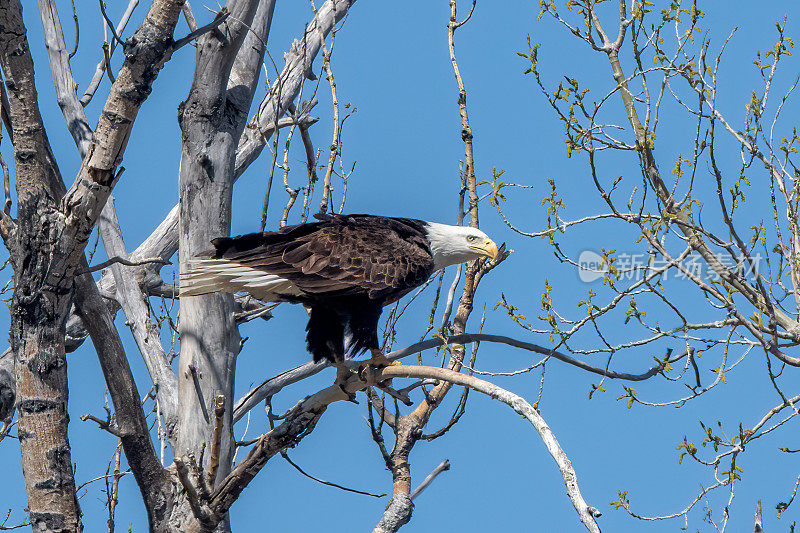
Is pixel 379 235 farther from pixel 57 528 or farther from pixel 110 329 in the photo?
pixel 57 528

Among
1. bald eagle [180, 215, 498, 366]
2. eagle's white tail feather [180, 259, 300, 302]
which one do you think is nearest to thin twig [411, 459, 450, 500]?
bald eagle [180, 215, 498, 366]

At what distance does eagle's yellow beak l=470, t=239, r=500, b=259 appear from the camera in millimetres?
4875

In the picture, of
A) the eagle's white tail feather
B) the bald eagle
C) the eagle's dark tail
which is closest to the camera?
the eagle's white tail feather

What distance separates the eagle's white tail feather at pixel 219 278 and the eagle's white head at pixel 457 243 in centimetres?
124

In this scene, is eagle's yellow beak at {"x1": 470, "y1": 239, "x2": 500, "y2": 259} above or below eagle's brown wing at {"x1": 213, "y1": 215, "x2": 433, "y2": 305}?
above

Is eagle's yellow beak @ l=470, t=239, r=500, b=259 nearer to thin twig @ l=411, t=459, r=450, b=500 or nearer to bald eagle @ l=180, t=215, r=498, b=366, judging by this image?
bald eagle @ l=180, t=215, r=498, b=366

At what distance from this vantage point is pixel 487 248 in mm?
4902

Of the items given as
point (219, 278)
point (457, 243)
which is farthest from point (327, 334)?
point (457, 243)

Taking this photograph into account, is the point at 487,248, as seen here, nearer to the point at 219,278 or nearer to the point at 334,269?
the point at 334,269

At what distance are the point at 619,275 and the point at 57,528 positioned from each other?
316 centimetres

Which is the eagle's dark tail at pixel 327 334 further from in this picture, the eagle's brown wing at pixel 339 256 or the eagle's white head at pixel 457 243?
the eagle's white head at pixel 457 243

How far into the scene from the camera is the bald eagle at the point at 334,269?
159 inches

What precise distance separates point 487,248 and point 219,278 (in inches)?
67.0

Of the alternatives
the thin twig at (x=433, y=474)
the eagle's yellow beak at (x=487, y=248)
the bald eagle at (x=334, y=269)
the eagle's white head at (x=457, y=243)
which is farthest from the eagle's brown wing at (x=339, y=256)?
the thin twig at (x=433, y=474)
